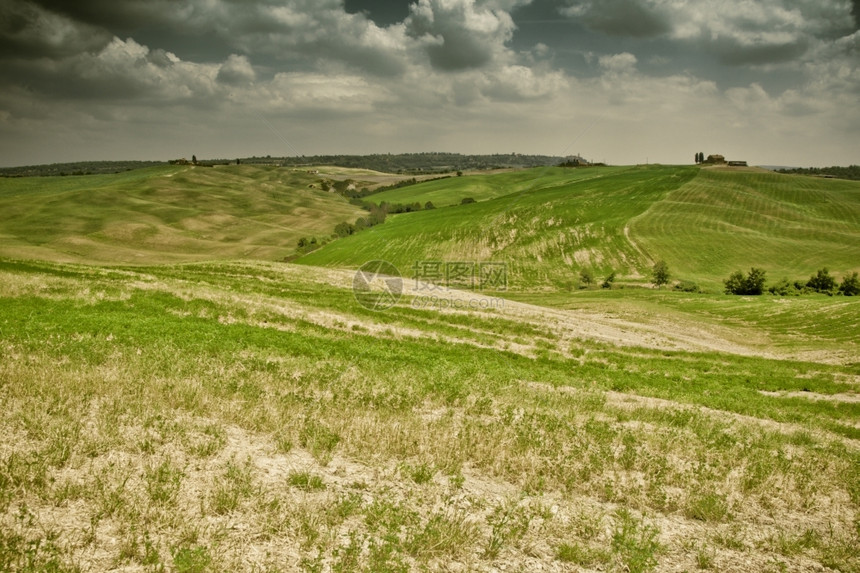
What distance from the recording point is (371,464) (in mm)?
9430

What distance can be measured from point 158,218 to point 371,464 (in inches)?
5999

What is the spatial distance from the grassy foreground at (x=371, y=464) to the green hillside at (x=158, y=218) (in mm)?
82560

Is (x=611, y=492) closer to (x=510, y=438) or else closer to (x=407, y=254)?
(x=510, y=438)

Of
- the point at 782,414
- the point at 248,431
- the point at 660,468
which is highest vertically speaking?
the point at 248,431

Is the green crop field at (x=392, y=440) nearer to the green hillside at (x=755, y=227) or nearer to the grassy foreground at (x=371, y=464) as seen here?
the grassy foreground at (x=371, y=464)

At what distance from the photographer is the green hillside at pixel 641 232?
94.2 meters

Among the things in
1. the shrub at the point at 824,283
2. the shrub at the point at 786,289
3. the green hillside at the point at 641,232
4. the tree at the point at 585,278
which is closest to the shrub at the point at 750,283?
the shrub at the point at 786,289

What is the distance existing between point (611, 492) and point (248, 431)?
8004 mm

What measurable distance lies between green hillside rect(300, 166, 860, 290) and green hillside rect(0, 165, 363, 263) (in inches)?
1124

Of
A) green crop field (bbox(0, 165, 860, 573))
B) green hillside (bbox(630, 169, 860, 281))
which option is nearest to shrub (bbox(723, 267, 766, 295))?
green hillside (bbox(630, 169, 860, 281))

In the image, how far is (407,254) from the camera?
363 feet

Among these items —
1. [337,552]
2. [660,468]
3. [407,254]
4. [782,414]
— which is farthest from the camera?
[407,254]

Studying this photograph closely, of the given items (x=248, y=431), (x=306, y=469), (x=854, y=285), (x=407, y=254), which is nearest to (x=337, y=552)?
(x=306, y=469)

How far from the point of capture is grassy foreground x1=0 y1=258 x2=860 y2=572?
6.68 metres
